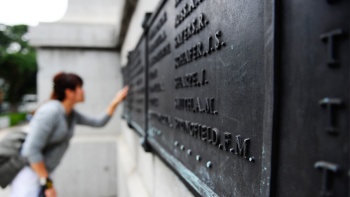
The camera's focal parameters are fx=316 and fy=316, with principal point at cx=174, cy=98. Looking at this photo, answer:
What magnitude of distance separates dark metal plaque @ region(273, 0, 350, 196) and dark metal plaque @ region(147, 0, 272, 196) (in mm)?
47

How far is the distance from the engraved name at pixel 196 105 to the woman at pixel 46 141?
51.6 inches

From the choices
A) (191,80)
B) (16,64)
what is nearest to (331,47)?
(191,80)

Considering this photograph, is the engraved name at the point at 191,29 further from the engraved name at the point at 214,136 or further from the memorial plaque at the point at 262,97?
the engraved name at the point at 214,136

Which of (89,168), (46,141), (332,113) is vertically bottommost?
(89,168)

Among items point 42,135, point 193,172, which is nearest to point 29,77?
point 42,135

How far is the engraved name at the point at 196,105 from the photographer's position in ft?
3.41

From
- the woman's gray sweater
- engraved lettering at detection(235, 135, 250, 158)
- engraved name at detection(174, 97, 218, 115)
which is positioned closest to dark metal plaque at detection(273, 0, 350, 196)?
engraved lettering at detection(235, 135, 250, 158)

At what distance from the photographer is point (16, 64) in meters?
20.9

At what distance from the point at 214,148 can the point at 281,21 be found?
51cm

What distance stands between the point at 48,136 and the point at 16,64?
68.5 feet

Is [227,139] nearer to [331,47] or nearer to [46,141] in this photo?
[331,47]

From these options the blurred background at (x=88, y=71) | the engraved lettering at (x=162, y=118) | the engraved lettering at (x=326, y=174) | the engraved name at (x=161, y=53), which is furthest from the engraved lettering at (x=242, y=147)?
the blurred background at (x=88, y=71)

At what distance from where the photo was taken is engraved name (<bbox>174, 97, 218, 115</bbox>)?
1041mm

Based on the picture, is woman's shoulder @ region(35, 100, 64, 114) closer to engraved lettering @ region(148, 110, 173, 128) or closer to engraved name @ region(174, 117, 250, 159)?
engraved lettering @ region(148, 110, 173, 128)
